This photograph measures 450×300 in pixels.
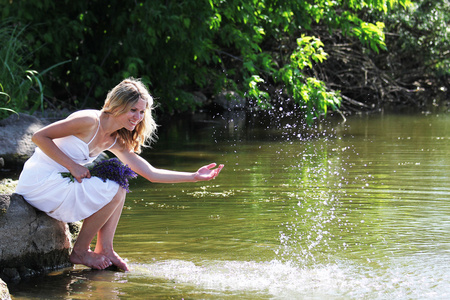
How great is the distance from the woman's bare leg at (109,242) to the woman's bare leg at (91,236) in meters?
0.03

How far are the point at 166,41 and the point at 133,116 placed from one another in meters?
7.85

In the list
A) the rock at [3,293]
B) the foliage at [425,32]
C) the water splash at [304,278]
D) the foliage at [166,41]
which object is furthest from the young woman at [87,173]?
the foliage at [425,32]

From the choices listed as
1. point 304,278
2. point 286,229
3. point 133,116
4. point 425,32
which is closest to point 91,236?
point 133,116

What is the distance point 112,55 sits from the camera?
40.4 ft

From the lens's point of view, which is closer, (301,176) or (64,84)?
(301,176)

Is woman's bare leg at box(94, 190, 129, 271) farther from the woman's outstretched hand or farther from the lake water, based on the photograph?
the woman's outstretched hand

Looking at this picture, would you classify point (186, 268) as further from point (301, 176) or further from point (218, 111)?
point (218, 111)

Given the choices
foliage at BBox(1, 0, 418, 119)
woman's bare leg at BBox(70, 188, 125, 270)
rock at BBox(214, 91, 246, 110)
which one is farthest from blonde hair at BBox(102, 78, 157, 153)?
rock at BBox(214, 91, 246, 110)

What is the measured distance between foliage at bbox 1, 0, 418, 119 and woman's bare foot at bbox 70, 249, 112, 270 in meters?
6.75

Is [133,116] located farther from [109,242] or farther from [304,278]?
[304,278]

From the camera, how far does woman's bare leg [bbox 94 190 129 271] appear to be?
4.38 m

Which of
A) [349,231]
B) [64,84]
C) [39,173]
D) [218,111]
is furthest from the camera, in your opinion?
[218,111]

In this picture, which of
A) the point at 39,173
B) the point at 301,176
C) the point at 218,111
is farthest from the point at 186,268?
the point at 218,111

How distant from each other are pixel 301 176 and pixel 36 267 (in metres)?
3.98
